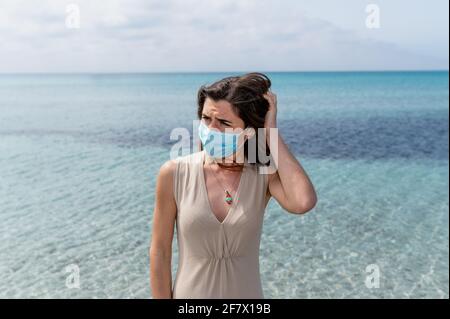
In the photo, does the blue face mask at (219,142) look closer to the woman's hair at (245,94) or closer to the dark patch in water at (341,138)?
the woman's hair at (245,94)

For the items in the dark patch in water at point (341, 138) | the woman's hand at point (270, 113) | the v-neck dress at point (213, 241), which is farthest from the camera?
the dark patch in water at point (341, 138)

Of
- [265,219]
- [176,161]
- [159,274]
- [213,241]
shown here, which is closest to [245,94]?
[176,161]

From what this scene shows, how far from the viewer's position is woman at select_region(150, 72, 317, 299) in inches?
97.4

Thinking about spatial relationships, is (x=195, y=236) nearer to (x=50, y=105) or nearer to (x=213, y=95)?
(x=213, y=95)

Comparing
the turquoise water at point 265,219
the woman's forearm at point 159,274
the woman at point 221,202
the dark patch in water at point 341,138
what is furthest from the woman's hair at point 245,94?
the dark patch in water at point 341,138

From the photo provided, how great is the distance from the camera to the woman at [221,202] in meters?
2.47

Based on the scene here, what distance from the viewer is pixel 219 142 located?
255 centimetres

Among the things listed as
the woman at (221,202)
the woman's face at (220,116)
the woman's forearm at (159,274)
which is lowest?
the woman's forearm at (159,274)

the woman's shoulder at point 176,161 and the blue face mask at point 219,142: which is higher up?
the blue face mask at point 219,142

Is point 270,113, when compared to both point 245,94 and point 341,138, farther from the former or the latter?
point 341,138

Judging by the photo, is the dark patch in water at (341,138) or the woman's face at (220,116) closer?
the woman's face at (220,116)

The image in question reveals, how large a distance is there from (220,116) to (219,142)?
0.12 meters

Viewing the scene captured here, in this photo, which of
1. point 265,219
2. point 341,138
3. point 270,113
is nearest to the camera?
point 270,113
